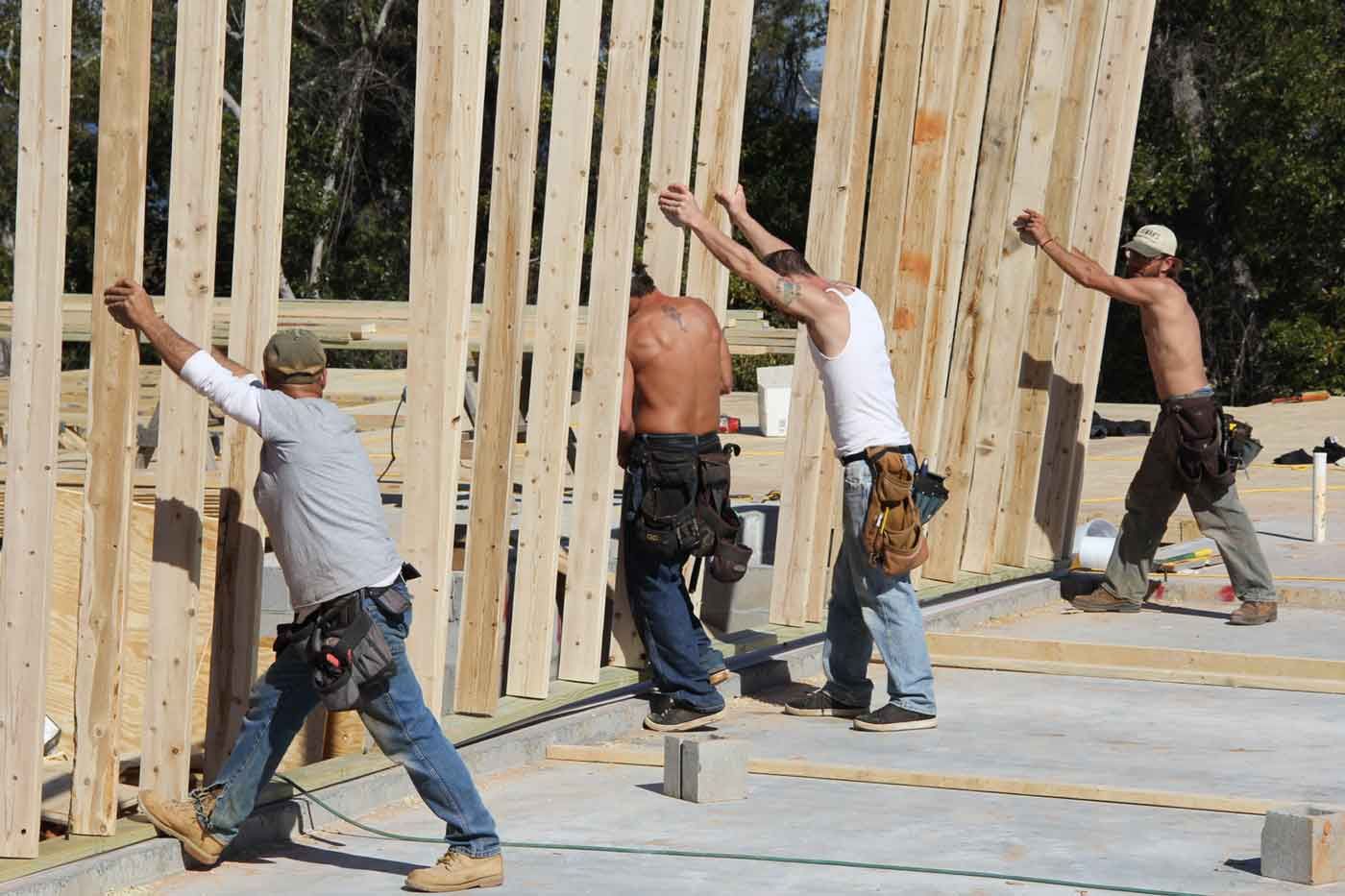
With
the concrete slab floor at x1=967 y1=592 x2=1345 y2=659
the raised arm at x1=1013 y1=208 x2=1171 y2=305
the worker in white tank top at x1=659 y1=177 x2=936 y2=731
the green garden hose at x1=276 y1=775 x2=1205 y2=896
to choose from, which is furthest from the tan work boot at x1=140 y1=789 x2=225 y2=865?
the raised arm at x1=1013 y1=208 x2=1171 y2=305

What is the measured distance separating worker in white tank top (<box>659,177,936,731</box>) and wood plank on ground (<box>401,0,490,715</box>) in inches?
40.5

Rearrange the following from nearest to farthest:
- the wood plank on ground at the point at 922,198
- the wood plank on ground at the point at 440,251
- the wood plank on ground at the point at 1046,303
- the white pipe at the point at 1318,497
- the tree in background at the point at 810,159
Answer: the wood plank on ground at the point at 440,251 < the wood plank on ground at the point at 922,198 < the wood plank on ground at the point at 1046,303 < the white pipe at the point at 1318,497 < the tree in background at the point at 810,159

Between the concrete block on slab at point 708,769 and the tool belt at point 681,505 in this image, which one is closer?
the concrete block on slab at point 708,769

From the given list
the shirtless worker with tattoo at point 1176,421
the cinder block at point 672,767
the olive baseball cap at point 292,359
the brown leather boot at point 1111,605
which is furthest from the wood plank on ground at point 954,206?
the olive baseball cap at point 292,359

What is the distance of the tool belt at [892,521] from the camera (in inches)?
286

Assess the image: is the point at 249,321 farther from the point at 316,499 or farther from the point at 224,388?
the point at 316,499

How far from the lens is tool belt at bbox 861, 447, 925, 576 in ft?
23.9

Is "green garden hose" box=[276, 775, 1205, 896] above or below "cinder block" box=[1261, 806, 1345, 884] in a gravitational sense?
below

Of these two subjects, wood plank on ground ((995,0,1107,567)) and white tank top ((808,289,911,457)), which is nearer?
white tank top ((808,289,911,457))

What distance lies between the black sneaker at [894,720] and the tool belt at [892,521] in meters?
0.57


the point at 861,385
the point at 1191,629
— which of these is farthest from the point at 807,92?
the point at 861,385

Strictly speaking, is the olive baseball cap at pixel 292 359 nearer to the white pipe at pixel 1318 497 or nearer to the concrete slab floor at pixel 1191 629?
the concrete slab floor at pixel 1191 629

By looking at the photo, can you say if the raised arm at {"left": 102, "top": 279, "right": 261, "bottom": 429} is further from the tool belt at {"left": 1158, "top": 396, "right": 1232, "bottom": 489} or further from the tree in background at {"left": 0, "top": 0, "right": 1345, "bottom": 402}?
the tree in background at {"left": 0, "top": 0, "right": 1345, "bottom": 402}

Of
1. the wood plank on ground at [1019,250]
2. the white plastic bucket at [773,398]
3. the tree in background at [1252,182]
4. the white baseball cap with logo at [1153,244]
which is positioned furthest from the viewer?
the tree in background at [1252,182]
